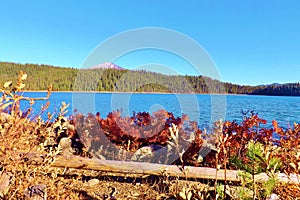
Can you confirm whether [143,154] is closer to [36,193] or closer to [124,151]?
[124,151]

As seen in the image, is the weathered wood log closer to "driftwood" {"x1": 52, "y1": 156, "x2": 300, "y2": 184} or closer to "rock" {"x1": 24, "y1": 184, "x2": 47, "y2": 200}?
"driftwood" {"x1": 52, "y1": 156, "x2": 300, "y2": 184}

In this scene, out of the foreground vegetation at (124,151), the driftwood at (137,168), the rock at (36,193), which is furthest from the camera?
the driftwood at (137,168)

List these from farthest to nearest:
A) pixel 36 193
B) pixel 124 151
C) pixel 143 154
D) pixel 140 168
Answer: pixel 124 151, pixel 143 154, pixel 140 168, pixel 36 193

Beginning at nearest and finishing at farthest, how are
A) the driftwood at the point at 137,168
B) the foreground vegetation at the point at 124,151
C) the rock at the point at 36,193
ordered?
the rock at the point at 36,193
the foreground vegetation at the point at 124,151
the driftwood at the point at 137,168

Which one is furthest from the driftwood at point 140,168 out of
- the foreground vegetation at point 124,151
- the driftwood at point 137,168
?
the foreground vegetation at point 124,151

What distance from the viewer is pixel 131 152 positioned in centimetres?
468

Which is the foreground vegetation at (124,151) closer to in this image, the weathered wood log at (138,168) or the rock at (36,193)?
the rock at (36,193)

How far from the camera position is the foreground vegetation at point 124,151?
273 centimetres

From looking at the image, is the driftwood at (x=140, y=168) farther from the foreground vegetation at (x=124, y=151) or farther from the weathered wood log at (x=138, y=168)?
the foreground vegetation at (x=124, y=151)

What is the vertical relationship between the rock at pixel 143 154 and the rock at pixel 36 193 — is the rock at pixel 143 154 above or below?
below

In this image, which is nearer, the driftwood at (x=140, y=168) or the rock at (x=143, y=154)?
the driftwood at (x=140, y=168)

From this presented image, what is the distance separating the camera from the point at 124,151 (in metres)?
4.71

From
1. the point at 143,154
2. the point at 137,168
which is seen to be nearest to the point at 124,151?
the point at 143,154

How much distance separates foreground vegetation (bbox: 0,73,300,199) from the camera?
2.73m
